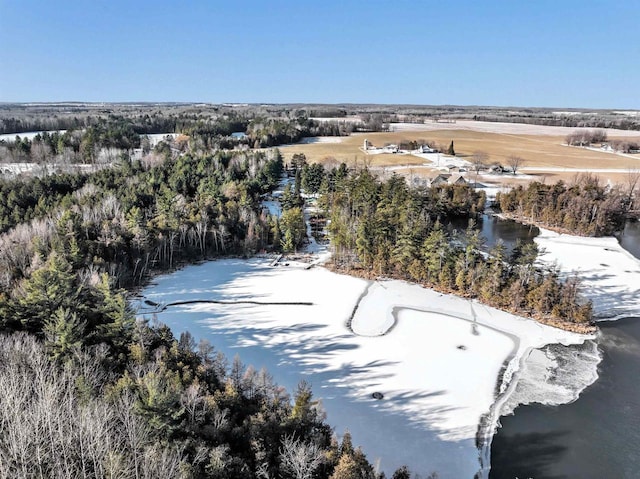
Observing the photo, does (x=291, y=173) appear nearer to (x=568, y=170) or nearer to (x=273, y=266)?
(x=273, y=266)

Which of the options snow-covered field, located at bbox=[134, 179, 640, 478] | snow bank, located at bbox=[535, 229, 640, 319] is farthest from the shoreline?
snow bank, located at bbox=[535, 229, 640, 319]

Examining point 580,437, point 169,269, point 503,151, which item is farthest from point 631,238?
point 503,151

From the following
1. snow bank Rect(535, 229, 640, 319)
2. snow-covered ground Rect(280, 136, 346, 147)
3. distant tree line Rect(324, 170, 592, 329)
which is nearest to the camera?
distant tree line Rect(324, 170, 592, 329)

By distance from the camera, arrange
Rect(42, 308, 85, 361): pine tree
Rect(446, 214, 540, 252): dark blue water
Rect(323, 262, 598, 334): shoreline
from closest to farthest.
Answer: Rect(42, 308, 85, 361): pine tree → Rect(323, 262, 598, 334): shoreline → Rect(446, 214, 540, 252): dark blue water

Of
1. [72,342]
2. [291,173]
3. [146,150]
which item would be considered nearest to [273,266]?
[72,342]

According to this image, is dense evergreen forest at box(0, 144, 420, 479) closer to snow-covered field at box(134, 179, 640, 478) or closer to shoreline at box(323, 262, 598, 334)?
snow-covered field at box(134, 179, 640, 478)
